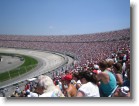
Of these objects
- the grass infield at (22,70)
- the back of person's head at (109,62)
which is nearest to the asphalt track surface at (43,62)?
the grass infield at (22,70)

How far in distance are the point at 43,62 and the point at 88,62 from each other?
1.35m

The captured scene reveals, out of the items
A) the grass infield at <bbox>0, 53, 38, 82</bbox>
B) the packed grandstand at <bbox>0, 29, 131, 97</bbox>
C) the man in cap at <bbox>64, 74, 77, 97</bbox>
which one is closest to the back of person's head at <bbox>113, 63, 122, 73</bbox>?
the packed grandstand at <bbox>0, 29, 131, 97</bbox>

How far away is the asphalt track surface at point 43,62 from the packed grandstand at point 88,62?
0.11 m

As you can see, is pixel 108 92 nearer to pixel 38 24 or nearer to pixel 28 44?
pixel 38 24

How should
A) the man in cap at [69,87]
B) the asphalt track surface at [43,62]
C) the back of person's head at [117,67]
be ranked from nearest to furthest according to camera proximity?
the man in cap at [69,87]
the back of person's head at [117,67]
the asphalt track surface at [43,62]

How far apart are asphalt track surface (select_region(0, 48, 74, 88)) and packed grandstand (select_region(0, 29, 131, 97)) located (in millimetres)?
111

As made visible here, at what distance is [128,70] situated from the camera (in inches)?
181

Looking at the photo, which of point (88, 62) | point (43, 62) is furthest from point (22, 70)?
point (88, 62)

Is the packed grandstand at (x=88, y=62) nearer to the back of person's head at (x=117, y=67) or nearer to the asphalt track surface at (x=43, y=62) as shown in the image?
the back of person's head at (x=117, y=67)

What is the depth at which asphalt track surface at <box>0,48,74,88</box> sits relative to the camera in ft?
18.4

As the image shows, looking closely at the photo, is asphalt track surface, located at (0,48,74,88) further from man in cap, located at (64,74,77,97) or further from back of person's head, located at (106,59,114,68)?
man in cap, located at (64,74,77,97)

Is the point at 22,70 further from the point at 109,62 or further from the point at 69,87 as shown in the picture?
the point at 69,87

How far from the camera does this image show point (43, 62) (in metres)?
6.30

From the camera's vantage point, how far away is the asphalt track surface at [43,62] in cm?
561
